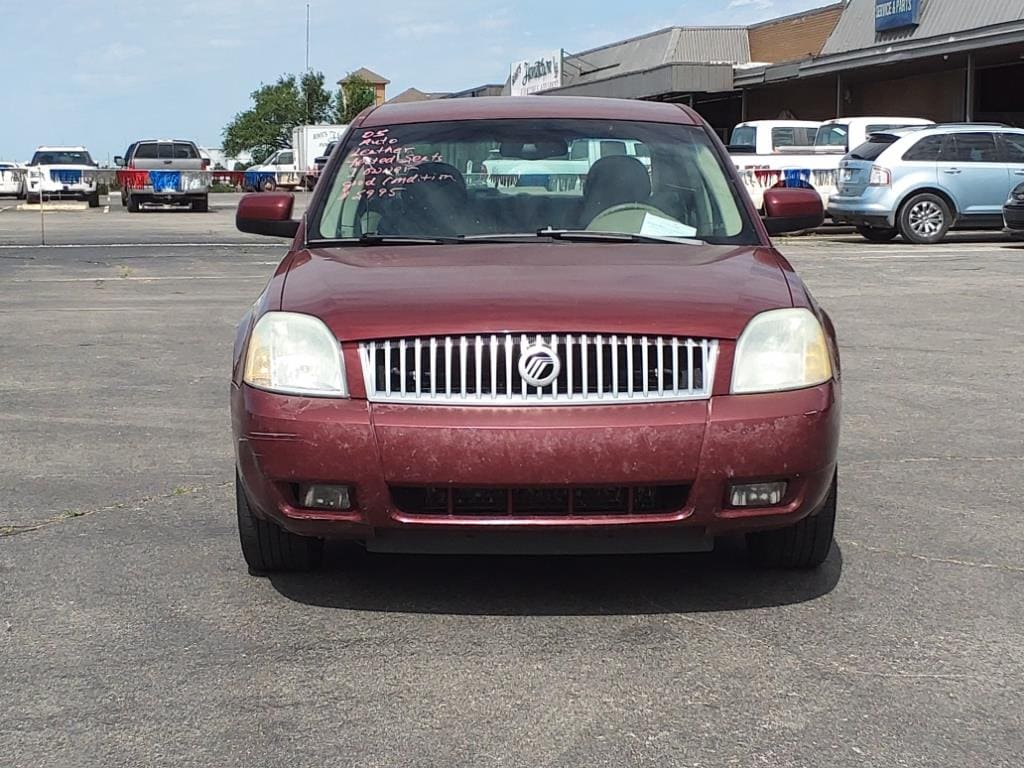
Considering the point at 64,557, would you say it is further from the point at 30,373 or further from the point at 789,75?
the point at 789,75

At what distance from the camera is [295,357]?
4145mm

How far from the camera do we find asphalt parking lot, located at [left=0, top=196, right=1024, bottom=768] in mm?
3406

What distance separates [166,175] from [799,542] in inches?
1349

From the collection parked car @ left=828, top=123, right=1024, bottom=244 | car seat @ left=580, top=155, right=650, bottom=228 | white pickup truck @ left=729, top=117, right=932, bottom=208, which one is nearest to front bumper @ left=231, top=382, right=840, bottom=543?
car seat @ left=580, top=155, right=650, bottom=228

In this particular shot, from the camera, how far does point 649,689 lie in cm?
372

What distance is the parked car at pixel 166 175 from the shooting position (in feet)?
122

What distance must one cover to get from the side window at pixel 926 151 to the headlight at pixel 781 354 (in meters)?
17.8

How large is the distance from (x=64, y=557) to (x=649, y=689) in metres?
2.22

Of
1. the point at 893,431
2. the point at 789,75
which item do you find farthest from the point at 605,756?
the point at 789,75

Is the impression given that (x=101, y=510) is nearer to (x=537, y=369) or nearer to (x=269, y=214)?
(x=269, y=214)

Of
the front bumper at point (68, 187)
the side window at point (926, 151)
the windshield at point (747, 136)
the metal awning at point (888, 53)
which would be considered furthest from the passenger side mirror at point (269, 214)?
the front bumper at point (68, 187)

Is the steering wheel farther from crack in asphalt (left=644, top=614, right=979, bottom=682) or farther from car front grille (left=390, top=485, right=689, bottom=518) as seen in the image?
crack in asphalt (left=644, top=614, right=979, bottom=682)

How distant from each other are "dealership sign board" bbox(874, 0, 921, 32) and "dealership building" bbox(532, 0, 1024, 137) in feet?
0.10

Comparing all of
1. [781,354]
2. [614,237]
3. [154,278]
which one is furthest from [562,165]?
[154,278]
